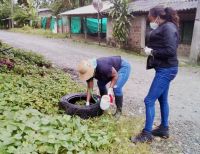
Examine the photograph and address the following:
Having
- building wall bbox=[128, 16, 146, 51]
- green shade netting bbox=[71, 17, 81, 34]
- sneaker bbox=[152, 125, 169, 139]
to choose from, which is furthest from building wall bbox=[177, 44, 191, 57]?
green shade netting bbox=[71, 17, 81, 34]

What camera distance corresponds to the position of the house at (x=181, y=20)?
14.7 m

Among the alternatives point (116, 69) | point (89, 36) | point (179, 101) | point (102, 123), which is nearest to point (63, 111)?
point (102, 123)

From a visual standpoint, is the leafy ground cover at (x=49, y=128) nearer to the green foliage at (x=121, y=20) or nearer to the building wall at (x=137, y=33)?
the building wall at (x=137, y=33)

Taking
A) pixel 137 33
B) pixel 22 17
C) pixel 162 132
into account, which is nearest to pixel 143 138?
pixel 162 132

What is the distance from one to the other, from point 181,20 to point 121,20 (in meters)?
3.51

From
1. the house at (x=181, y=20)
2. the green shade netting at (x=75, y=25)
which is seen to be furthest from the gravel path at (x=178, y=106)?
the green shade netting at (x=75, y=25)

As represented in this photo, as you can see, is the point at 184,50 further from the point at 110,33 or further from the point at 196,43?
the point at 110,33

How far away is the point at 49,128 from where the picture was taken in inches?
162

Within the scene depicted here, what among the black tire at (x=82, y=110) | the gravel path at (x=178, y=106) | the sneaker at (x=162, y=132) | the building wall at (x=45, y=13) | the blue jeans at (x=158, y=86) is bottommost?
the gravel path at (x=178, y=106)

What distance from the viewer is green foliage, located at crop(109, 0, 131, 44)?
17.5m

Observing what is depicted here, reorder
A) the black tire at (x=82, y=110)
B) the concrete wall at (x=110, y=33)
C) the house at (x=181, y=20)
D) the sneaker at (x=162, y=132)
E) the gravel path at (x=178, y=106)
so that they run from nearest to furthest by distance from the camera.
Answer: the gravel path at (x=178, y=106) < the sneaker at (x=162, y=132) < the black tire at (x=82, y=110) < the house at (x=181, y=20) < the concrete wall at (x=110, y=33)

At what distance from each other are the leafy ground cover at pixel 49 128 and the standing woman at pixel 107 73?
49cm

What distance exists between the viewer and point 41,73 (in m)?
8.28

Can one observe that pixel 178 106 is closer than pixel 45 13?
Yes
